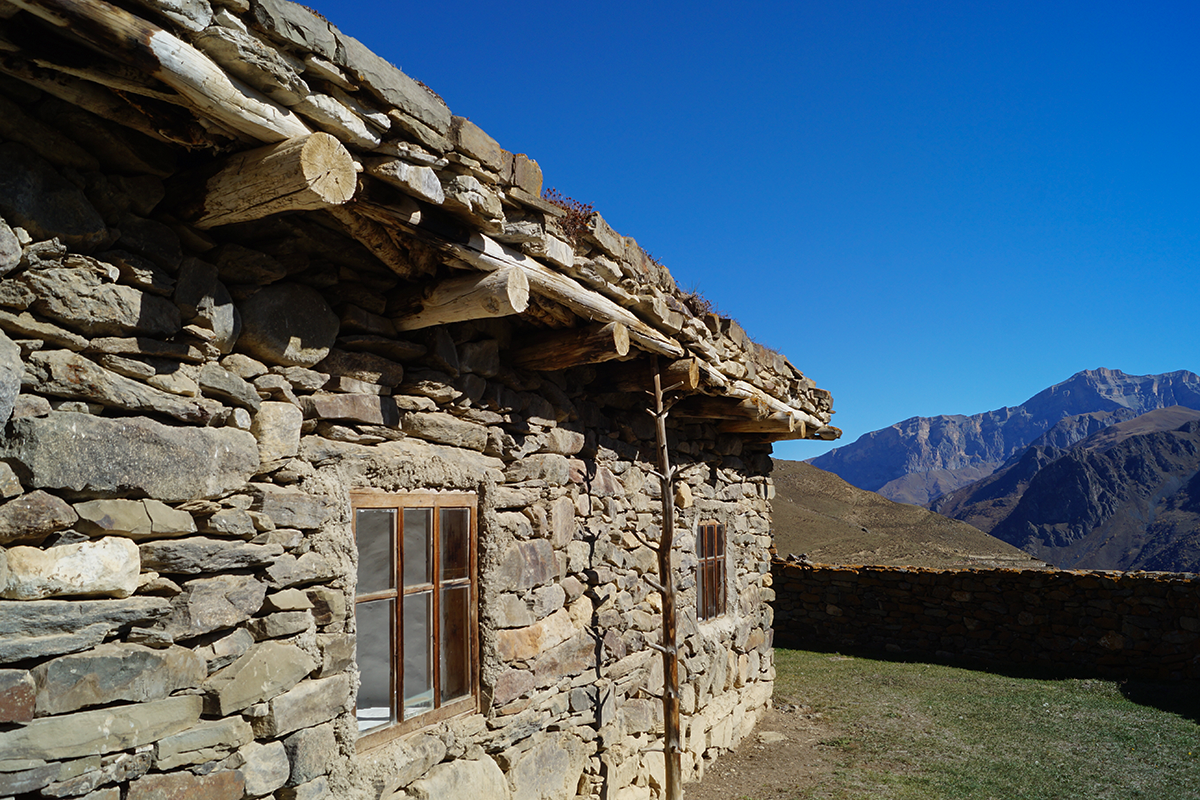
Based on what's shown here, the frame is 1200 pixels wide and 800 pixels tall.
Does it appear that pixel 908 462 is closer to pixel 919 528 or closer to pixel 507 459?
pixel 919 528

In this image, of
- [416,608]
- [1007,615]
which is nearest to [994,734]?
[1007,615]

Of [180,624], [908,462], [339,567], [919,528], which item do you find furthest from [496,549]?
[908,462]

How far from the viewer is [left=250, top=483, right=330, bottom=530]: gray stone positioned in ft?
8.63

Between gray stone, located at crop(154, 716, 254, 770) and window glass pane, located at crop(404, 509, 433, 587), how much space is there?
3.54 feet

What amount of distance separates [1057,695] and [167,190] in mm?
10744

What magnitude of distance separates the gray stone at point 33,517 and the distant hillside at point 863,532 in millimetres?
17351

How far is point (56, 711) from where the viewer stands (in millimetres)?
2006

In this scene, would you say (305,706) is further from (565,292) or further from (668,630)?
(668,630)

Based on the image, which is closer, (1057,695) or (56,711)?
(56,711)

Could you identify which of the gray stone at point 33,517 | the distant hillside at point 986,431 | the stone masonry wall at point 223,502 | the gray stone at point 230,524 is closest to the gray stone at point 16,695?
the stone masonry wall at point 223,502

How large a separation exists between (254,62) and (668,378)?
3341 millimetres

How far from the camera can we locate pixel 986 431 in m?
188

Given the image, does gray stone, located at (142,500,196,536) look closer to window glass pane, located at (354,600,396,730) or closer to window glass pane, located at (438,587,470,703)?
window glass pane, located at (438,587,470,703)

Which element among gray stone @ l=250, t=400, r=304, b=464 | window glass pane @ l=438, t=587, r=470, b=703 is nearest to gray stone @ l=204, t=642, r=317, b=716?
gray stone @ l=250, t=400, r=304, b=464
